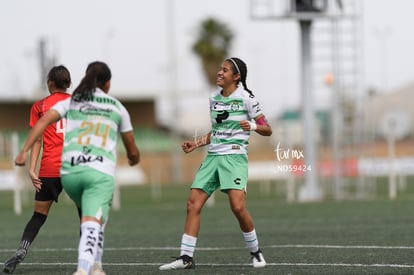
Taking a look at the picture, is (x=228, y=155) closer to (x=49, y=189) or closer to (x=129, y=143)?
(x=49, y=189)

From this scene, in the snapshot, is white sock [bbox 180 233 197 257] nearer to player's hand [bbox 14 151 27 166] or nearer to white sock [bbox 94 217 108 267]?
white sock [bbox 94 217 108 267]

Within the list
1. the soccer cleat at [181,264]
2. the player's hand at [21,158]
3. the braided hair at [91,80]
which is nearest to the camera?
the braided hair at [91,80]

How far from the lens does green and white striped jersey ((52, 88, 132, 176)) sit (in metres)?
9.41

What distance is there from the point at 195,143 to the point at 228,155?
38 cm

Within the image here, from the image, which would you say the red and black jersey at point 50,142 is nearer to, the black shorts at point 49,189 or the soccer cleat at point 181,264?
the black shorts at point 49,189

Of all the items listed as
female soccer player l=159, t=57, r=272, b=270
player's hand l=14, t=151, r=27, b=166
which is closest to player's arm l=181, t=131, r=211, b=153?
female soccer player l=159, t=57, r=272, b=270

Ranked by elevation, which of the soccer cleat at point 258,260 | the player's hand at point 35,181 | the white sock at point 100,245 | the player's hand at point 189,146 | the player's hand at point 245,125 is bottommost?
the soccer cleat at point 258,260

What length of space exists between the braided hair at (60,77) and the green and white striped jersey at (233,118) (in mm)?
1566

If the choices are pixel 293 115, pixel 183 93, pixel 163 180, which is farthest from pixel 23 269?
pixel 293 115

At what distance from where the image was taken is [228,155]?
459 inches

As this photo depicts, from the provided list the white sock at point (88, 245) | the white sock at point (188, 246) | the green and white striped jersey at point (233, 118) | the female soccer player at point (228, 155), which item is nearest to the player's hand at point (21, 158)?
the white sock at point (88, 245)

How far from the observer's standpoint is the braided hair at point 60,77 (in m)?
11.6

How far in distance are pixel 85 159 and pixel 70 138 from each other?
0.82 feet

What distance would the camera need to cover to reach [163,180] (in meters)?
58.6
